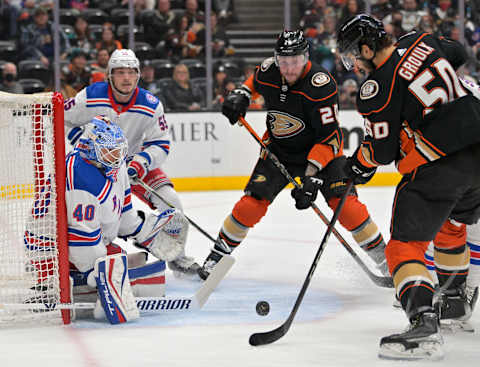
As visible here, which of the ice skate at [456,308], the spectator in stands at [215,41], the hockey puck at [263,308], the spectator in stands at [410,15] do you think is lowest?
the hockey puck at [263,308]

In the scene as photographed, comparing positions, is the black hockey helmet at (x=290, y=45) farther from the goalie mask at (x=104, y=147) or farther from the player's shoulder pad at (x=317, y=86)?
the goalie mask at (x=104, y=147)

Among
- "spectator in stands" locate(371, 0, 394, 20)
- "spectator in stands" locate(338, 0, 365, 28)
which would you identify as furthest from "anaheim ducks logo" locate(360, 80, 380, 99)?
"spectator in stands" locate(371, 0, 394, 20)

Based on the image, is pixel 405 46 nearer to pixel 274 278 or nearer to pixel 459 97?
pixel 459 97

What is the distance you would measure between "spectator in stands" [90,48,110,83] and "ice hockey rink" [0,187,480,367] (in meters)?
3.19

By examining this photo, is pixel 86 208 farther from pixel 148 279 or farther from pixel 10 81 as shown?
pixel 10 81

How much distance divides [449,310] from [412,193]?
59 centimetres

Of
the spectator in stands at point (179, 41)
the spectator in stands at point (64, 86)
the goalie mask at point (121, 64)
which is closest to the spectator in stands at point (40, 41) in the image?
the spectator in stands at point (64, 86)

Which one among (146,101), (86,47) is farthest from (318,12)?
(146,101)

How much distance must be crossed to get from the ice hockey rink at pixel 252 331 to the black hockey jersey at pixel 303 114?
588mm

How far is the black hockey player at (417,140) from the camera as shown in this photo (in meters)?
2.46

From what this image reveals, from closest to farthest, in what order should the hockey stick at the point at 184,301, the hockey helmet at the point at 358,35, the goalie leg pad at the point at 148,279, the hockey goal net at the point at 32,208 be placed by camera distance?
the hockey helmet at the point at 358,35 → the hockey goal net at the point at 32,208 → the hockey stick at the point at 184,301 → the goalie leg pad at the point at 148,279

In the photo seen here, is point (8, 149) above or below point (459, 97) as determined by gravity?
below

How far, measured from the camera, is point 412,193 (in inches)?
99.2

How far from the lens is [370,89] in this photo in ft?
8.20
